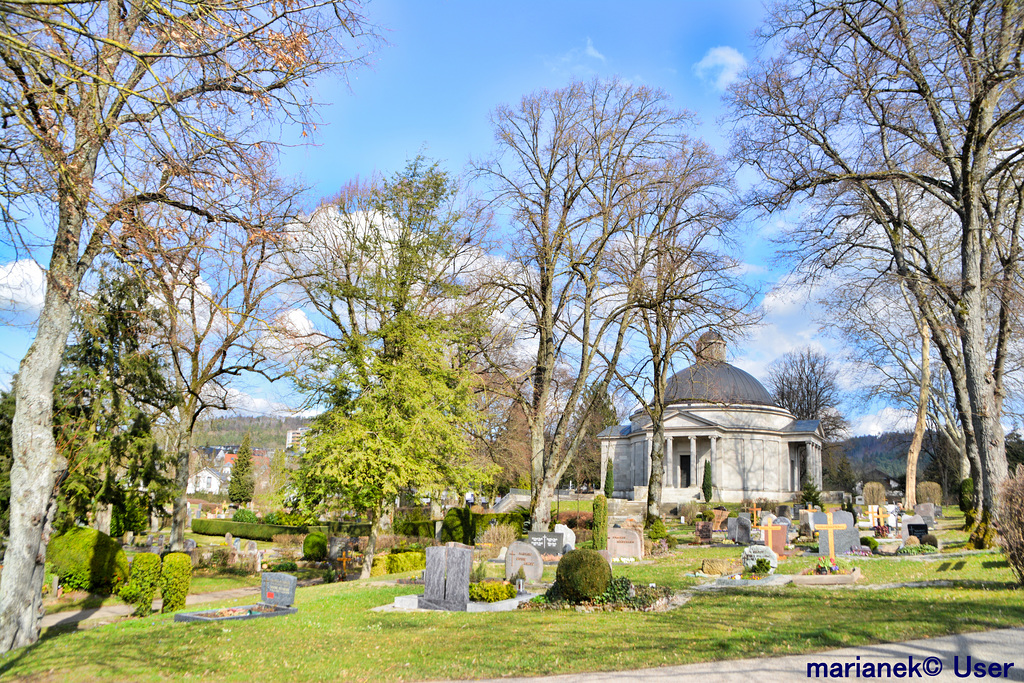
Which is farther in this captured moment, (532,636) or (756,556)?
(756,556)

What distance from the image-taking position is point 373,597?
1402 centimetres

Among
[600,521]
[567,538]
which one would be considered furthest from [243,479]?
[567,538]

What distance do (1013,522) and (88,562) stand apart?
19.1 meters

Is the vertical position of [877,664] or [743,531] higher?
[877,664]

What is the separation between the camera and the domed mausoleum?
52812 mm

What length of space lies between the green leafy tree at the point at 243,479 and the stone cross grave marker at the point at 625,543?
147 feet

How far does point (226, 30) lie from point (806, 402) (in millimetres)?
68059

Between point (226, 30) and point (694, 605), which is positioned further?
point (694, 605)

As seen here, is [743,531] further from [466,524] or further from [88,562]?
[88,562]

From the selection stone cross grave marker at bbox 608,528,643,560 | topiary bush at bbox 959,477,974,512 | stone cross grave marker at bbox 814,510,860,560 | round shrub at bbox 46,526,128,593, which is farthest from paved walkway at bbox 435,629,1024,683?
topiary bush at bbox 959,477,974,512

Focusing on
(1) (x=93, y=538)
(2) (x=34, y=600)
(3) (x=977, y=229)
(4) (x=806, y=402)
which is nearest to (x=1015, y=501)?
(3) (x=977, y=229)

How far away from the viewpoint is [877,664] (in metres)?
6.50

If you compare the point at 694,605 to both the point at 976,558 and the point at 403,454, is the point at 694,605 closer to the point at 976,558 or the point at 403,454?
the point at 976,558

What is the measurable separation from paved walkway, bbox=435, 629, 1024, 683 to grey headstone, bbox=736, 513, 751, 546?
637 inches
